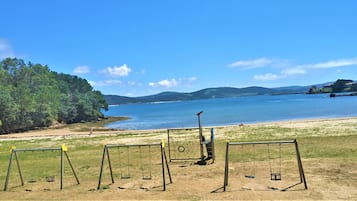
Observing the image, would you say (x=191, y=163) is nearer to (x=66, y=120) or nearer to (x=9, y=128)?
(x=9, y=128)

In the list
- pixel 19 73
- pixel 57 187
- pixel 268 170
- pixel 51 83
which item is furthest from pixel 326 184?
pixel 51 83

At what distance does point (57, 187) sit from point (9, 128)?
50.6 m

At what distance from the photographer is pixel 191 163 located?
1370 centimetres

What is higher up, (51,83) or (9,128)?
(51,83)

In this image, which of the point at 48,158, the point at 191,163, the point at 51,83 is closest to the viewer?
the point at 191,163

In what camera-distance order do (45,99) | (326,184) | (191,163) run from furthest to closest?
(45,99), (191,163), (326,184)

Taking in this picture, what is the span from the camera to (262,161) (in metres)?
12.9

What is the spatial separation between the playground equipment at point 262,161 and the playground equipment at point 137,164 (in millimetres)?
2522

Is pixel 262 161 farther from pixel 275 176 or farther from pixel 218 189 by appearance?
pixel 218 189

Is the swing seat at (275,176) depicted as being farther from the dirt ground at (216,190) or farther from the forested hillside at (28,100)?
the forested hillside at (28,100)

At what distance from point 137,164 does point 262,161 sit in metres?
5.26

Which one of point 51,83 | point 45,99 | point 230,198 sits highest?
point 51,83

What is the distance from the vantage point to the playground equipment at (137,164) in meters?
10.2

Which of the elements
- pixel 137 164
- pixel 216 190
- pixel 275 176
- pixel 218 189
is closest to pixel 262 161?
pixel 275 176
